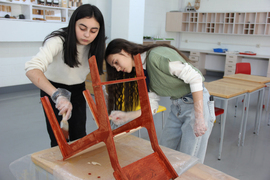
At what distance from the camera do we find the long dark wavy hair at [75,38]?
1.18m

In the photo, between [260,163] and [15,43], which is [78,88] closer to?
[260,163]

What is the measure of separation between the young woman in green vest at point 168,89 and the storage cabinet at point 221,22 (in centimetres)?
551

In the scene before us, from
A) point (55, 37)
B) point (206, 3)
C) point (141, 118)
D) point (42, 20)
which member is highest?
point (206, 3)

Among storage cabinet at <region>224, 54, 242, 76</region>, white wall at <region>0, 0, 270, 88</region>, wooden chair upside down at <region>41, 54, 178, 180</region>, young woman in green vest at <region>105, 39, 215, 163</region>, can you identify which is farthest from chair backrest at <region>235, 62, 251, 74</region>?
wooden chair upside down at <region>41, 54, 178, 180</region>

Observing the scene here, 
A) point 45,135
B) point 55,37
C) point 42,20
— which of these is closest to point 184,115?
point 55,37

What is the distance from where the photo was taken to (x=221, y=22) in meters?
6.40

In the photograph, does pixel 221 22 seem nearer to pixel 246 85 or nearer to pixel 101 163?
pixel 246 85

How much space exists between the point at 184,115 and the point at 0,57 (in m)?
3.81

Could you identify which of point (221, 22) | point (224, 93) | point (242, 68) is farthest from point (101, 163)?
point (221, 22)

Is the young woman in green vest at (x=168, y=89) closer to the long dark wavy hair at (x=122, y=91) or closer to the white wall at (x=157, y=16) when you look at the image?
the long dark wavy hair at (x=122, y=91)

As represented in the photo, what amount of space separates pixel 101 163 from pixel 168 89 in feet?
1.86

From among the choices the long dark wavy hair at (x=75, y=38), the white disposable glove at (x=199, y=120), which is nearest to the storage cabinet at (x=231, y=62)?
the white disposable glove at (x=199, y=120)

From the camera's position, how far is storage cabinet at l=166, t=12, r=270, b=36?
5922 millimetres

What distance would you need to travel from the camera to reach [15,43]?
163 inches
